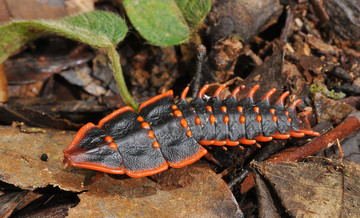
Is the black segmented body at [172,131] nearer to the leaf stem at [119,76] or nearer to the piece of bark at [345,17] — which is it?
the leaf stem at [119,76]

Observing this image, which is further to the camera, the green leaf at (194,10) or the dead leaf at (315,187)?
the green leaf at (194,10)

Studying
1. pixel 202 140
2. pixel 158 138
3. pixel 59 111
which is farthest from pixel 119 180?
→ pixel 59 111

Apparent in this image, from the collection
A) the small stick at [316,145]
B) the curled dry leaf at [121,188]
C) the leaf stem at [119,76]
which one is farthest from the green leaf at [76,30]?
the small stick at [316,145]

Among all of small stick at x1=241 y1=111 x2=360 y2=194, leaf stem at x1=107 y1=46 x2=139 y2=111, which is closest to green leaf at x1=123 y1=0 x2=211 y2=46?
leaf stem at x1=107 y1=46 x2=139 y2=111

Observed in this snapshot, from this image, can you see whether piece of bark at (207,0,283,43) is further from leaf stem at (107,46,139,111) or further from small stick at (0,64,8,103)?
small stick at (0,64,8,103)

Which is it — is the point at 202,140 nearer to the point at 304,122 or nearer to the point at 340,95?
the point at 304,122
